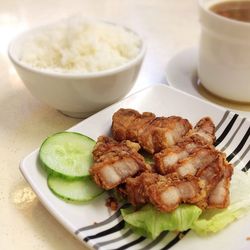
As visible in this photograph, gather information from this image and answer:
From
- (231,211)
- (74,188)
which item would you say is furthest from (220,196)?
(74,188)

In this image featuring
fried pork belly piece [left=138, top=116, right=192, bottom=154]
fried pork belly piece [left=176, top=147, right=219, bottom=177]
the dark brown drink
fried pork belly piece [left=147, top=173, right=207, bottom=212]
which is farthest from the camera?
the dark brown drink

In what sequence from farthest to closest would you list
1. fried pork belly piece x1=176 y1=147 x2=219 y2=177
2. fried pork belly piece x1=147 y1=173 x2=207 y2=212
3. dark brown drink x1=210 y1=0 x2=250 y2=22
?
dark brown drink x1=210 y1=0 x2=250 y2=22 → fried pork belly piece x1=176 y1=147 x2=219 y2=177 → fried pork belly piece x1=147 y1=173 x2=207 y2=212

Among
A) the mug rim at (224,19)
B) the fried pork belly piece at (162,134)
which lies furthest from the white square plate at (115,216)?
the mug rim at (224,19)

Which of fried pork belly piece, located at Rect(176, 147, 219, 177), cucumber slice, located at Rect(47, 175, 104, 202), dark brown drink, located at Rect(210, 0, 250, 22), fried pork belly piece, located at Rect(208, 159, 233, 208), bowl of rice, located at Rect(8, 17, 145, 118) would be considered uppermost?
dark brown drink, located at Rect(210, 0, 250, 22)

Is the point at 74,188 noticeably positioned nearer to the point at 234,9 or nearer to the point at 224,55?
the point at 224,55

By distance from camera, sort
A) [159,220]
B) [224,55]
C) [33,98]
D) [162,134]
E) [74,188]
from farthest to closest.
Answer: [33,98] < [224,55] < [162,134] < [74,188] < [159,220]

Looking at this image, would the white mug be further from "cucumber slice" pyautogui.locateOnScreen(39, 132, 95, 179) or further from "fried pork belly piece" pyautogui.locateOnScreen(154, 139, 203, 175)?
"cucumber slice" pyautogui.locateOnScreen(39, 132, 95, 179)

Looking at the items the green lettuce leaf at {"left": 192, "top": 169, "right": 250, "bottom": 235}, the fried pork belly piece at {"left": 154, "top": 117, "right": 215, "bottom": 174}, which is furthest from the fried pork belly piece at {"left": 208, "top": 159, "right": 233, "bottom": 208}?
the fried pork belly piece at {"left": 154, "top": 117, "right": 215, "bottom": 174}

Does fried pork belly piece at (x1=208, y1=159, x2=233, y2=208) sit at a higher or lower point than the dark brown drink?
lower
